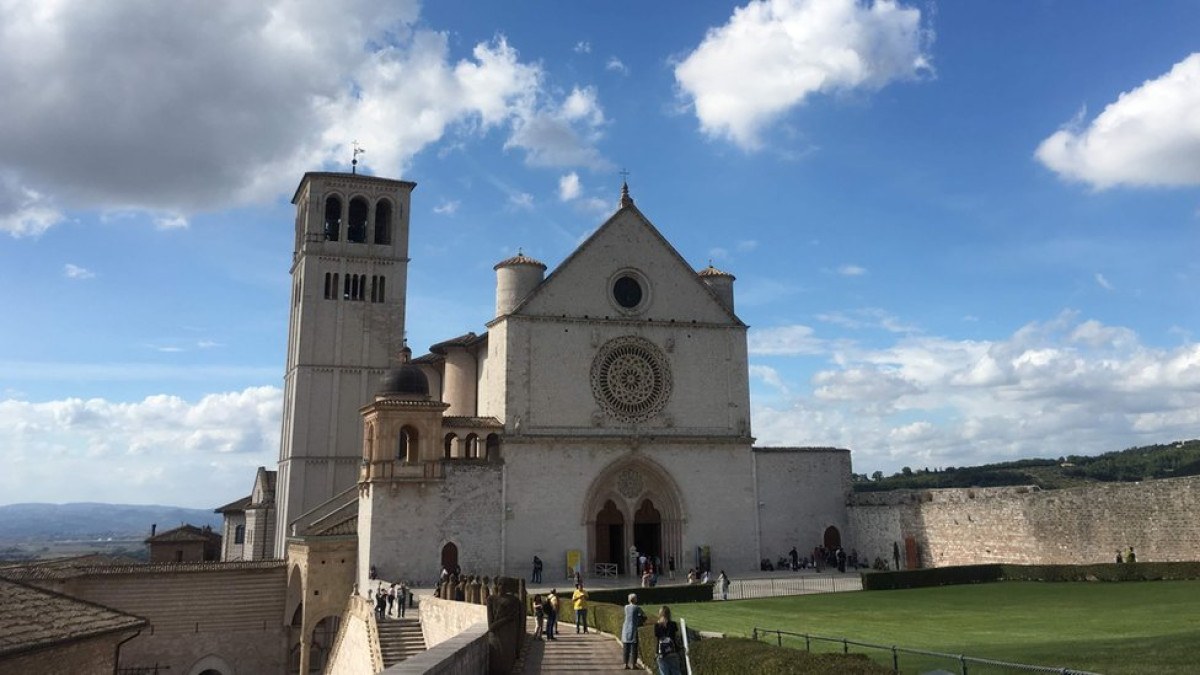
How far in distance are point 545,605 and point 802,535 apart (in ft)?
78.5

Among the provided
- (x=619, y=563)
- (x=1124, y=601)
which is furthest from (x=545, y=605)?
(x=619, y=563)

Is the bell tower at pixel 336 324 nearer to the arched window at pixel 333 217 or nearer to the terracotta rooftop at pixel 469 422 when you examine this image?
the arched window at pixel 333 217

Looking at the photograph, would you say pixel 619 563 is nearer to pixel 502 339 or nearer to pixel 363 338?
pixel 502 339

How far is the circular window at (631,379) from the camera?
4103cm

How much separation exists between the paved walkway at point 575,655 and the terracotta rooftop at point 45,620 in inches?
331

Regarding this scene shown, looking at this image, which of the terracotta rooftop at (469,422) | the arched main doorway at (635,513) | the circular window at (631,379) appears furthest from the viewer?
the circular window at (631,379)

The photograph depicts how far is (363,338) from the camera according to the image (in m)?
50.1

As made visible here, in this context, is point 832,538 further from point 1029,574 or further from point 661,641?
point 661,641

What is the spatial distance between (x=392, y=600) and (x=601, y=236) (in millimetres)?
19801

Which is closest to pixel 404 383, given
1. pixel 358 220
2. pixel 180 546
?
pixel 358 220

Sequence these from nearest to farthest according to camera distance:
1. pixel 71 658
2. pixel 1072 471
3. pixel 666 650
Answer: pixel 666 650, pixel 71 658, pixel 1072 471

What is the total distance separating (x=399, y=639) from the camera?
1046 inches

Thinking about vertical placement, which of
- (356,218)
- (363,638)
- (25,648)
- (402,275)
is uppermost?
(356,218)

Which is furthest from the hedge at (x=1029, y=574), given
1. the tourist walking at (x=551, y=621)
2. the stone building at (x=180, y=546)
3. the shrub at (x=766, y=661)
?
the stone building at (x=180, y=546)
